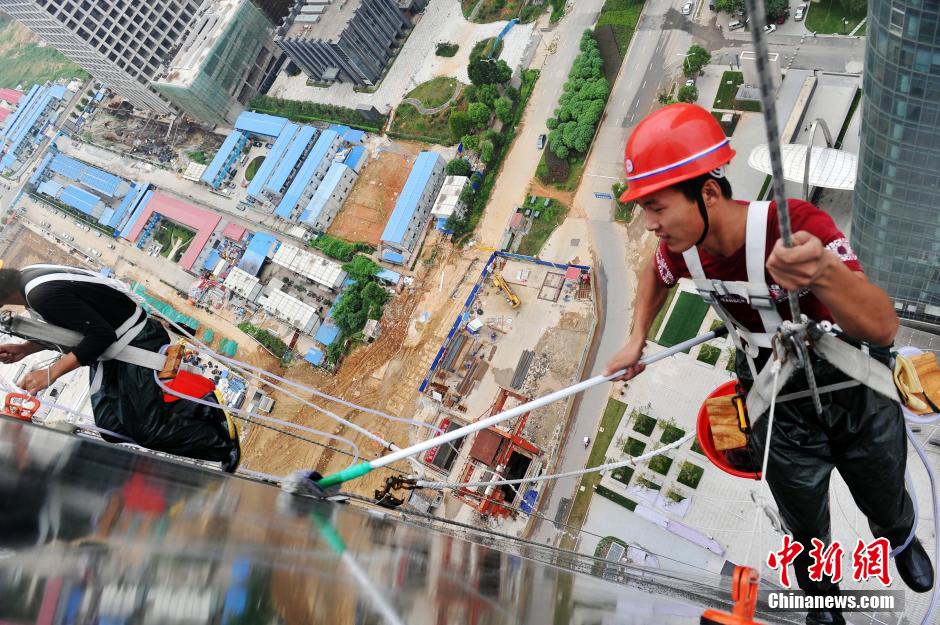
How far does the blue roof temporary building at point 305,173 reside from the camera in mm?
41906

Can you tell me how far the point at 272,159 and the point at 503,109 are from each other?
18.7 m

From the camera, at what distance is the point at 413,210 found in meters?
37.4

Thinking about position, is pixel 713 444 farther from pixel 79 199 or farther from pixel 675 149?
pixel 79 199

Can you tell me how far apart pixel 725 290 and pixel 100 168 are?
6310 cm

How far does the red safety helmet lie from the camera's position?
4934 mm

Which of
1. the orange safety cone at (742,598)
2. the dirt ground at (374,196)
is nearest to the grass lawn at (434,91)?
the dirt ground at (374,196)

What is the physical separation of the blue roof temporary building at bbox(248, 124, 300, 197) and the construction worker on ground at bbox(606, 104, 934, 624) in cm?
4132

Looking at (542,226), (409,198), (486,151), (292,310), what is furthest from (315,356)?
(486,151)

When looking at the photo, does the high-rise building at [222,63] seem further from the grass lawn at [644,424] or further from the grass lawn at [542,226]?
the grass lawn at [644,424]

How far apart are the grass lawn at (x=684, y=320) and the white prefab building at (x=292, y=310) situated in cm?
2231

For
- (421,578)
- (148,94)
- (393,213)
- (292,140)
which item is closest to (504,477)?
(393,213)

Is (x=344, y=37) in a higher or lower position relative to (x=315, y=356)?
higher

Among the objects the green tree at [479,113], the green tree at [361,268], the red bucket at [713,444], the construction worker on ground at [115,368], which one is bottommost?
the construction worker on ground at [115,368]

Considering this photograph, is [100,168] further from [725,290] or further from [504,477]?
[725,290]
